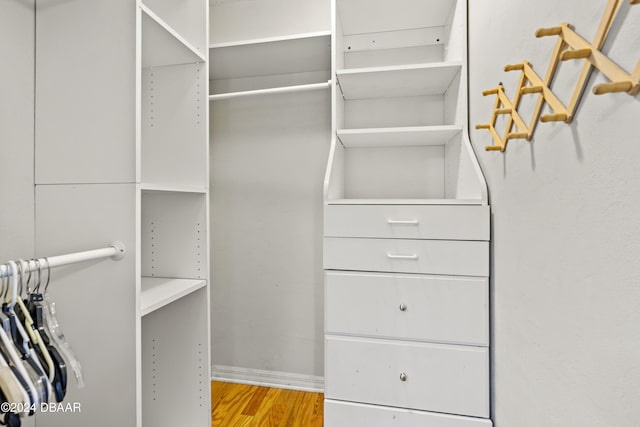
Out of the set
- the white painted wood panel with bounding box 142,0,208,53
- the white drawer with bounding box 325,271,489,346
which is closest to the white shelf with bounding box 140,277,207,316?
the white drawer with bounding box 325,271,489,346

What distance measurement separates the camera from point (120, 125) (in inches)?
38.5

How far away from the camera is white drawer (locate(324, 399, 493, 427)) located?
1274 mm

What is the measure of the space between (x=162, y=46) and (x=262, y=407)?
1.80 metres

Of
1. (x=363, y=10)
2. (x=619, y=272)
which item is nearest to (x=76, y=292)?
(x=619, y=272)

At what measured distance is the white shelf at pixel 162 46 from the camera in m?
1.09

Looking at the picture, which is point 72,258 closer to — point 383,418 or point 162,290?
point 162,290

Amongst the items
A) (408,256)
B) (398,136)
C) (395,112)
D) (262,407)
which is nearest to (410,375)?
(408,256)

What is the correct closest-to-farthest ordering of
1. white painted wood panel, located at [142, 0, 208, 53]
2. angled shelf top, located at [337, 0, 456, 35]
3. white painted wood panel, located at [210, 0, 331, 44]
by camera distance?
1. white painted wood panel, located at [142, 0, 208, 53]
2. angled shelf top, located at [337, 0, 456, 35]
3. white painted wood panel, located at [210, 0, 331, 44]

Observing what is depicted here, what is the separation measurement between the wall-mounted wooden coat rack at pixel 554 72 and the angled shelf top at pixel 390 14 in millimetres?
759

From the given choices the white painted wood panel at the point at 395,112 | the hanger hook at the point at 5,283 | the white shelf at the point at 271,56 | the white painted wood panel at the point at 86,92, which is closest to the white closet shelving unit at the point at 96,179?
the white painted wood panel at the point at 86,92

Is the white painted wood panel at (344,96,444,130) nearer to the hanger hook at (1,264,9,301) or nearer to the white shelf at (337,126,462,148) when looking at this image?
the white shelf at (337,126,462,148)

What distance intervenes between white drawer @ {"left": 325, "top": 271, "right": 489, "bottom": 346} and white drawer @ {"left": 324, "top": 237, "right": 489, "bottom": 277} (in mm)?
32

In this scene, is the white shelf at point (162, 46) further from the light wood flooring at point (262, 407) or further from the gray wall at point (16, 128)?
the light wood flooring at point (262, 407)

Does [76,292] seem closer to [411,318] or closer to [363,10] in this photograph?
[411,318]
